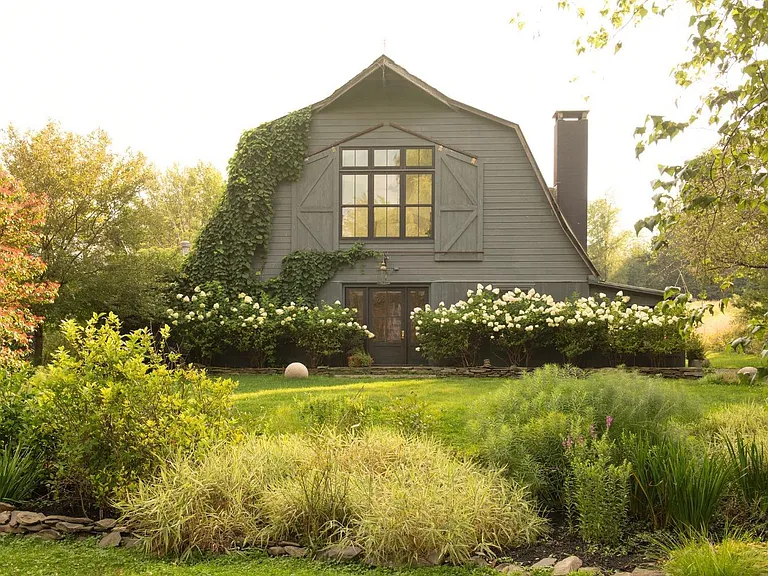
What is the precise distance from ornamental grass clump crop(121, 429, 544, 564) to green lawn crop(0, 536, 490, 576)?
5.3 inches

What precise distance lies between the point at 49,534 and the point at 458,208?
13171 mm

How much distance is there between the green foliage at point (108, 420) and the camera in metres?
5.63

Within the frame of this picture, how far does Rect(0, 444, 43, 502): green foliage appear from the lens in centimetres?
583

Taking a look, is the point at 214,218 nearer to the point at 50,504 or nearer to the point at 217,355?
the point at 217,355

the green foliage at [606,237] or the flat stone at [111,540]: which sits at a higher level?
the green foliage at [606,237]

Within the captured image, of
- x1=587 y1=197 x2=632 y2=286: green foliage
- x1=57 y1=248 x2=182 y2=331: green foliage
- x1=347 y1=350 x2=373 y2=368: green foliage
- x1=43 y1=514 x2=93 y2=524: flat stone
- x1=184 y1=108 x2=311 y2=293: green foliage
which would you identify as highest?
x1=587 y1=197 x2=632 y2=286: green foliage

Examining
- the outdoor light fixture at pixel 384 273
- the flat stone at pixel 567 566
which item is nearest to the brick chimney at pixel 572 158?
the outdoor light fixture at pixel 384 273

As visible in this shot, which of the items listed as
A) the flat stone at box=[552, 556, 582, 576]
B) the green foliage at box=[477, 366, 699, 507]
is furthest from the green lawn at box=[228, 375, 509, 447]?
the flat stone at box=[552, 556, 582, 576]

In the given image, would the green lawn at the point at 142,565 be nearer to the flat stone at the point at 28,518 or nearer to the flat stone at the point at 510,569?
the flat stone at the point at 510,569

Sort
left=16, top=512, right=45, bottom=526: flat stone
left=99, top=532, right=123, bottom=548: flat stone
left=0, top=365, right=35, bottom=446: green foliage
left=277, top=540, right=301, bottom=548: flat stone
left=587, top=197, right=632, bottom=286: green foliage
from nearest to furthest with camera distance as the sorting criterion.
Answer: left=277, top=540, right=301, bottom=548: flat stone, left=99, top=532, right=123, bottom=548: flat stone, left=16, top=512, right=45, bottom=526: flat stone, left=0, top=365, right=35, bottom=446: green foliage, left=587, top=197, right=632, bottom=286: green foliage

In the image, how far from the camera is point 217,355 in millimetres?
16844

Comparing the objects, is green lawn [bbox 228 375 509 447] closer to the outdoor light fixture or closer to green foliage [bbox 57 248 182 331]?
green foliage [bbox 57 248 182 331]

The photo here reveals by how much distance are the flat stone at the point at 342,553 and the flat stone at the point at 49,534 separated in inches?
75.8

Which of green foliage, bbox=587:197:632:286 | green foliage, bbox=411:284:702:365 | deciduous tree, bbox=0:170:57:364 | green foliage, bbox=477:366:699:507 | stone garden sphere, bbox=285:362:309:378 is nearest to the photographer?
green foliage, bbox=477:366:699:507
